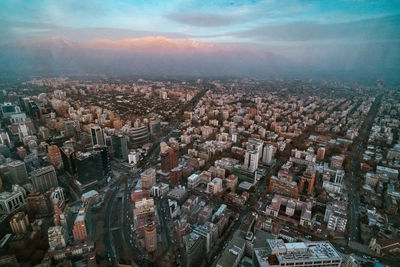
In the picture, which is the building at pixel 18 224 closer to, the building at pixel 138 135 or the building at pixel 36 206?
the building at pixel 36 206

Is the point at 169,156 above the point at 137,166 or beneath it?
above

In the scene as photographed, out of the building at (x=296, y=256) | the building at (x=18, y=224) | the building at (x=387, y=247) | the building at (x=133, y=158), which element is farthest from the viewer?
the building at (x=133, y=158)

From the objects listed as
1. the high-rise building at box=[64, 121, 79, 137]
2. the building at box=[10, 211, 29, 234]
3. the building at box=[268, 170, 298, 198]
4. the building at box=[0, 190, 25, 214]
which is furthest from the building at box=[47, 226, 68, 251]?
the high-rise building at box=[64, 121, 79, 137]

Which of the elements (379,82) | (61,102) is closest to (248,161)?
(61,102)

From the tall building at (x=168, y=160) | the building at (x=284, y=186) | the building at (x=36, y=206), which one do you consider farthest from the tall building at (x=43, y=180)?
the building at (x=284, y=186)

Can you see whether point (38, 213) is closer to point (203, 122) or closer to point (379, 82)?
point (203, 122)

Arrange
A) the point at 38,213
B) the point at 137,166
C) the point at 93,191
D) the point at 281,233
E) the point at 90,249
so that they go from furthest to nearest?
1. the point at 137,166
2. the point at 93,191
3. the point at 38,213
4. the point at 281,233
5. the point at 90,249

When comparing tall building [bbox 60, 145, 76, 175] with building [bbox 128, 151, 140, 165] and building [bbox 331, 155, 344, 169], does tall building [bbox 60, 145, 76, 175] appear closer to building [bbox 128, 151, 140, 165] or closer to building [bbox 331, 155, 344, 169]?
building [bbox 128, 151, 140, 165]
